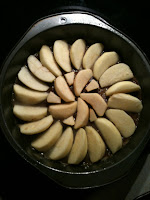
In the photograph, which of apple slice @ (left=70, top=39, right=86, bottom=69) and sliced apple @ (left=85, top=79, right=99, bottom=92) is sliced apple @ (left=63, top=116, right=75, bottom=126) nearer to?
sliced apple @ (left=85, top=79, right=99, bottom=92)

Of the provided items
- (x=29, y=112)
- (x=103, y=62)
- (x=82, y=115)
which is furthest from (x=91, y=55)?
(x=29, y=112)

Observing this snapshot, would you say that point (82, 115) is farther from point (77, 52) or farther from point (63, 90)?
point (77, 52)

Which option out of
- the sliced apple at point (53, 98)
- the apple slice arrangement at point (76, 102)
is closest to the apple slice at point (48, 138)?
the apple slice arrangement at point (76, 102)

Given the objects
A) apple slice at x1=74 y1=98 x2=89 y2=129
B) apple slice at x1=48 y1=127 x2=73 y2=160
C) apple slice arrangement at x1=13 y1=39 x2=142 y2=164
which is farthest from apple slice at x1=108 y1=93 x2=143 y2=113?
apple slice at x1=48 y1=127 x2=73 y2=160

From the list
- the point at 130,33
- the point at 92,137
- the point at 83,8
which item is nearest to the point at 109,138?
the point at 92,137

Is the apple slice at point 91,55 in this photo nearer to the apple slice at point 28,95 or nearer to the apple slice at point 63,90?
the apple slice at point 63,90

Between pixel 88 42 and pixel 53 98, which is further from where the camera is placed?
pixel 88 42

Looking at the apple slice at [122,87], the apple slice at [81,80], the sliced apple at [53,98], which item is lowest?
the sliced apple at [53,98]
